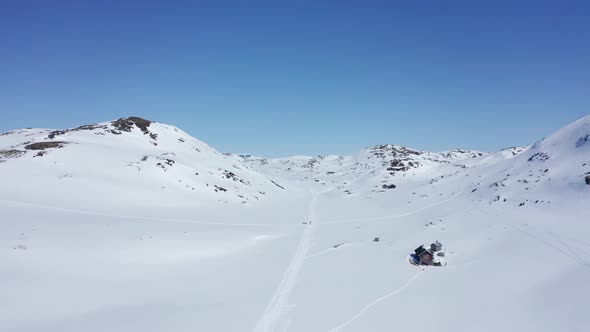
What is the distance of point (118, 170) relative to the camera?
157 feet

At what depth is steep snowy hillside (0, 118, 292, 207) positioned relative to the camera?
35.7m

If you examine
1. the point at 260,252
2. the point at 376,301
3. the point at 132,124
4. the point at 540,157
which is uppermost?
the point at 132,124

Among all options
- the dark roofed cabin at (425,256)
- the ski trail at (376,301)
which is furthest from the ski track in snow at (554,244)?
the ski trail at (376,301)

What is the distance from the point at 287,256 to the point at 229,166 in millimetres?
51522

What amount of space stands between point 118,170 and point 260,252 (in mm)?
27267

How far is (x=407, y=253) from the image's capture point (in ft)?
107

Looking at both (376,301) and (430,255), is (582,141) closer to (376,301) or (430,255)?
(430,255)

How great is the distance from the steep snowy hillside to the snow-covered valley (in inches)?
12.6

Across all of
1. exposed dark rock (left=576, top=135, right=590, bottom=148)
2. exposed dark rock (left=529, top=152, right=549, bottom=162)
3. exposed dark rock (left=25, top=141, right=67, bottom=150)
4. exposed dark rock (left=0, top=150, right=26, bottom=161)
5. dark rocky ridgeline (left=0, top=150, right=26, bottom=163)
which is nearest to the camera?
dark rocky ridgeline (left=0, top=150, right=26, bottom=163)

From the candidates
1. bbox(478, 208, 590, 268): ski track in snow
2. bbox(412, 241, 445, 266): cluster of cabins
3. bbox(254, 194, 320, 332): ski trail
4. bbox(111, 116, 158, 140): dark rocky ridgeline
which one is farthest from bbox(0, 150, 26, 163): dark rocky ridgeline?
bbox(478, 208, 590, 268): ski track in snow

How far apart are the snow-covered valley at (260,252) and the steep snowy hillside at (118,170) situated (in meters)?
0.32

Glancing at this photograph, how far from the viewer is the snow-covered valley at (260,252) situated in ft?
59.1

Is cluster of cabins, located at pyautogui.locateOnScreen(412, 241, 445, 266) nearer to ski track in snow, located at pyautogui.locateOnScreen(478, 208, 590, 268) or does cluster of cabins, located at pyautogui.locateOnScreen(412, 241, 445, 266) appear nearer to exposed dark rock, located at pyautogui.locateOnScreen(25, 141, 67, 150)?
ski track in snow, located at pyautogui.locateOnScreen(478, 208, 590, 268)

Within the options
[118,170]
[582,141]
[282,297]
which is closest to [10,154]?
[118,170]
